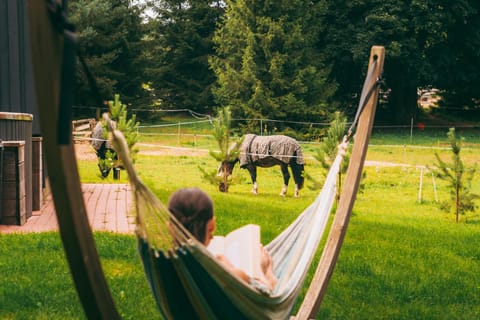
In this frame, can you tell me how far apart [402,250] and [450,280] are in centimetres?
98

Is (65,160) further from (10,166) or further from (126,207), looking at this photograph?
(126,207)

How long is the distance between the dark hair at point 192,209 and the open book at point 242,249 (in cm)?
16

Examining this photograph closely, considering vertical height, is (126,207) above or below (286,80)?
below

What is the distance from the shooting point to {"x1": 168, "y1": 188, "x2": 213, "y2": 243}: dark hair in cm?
190

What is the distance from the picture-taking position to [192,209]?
6.24 ft

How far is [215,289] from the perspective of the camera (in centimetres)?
175

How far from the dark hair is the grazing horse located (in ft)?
26.5

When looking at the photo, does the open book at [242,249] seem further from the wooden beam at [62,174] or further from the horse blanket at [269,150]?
the horse blanket at [269,150]

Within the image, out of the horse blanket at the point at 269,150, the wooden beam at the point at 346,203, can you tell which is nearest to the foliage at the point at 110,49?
the horse blanket at the point at 269,150

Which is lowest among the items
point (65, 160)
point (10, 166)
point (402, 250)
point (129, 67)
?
point (402, 250)

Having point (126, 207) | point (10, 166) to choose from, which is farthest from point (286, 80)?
point (10, 166)

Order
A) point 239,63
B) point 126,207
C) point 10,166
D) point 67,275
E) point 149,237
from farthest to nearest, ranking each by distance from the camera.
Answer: point 239,63 < point 126,207 < point 10,166 < point 67,275 < point 149,237

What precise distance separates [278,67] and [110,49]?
24.4ft

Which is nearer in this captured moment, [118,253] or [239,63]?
[118,253]
